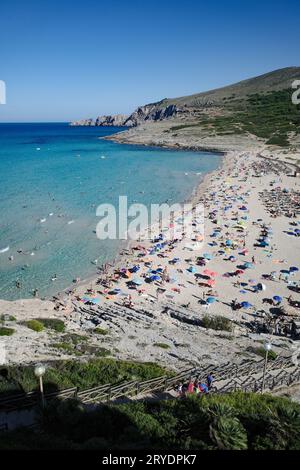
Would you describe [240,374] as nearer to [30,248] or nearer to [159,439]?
[159,439]

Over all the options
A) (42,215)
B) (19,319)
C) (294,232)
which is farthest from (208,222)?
(19,319)

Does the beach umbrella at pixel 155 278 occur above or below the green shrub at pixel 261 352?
above

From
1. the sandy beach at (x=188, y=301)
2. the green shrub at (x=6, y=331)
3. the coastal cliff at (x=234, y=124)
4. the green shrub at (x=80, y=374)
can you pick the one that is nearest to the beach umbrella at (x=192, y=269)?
the sandy beach at (x=188, y=301)

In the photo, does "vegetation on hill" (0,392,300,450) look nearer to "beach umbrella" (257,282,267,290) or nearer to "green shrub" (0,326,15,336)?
"green shrub" (0,326,15,336)

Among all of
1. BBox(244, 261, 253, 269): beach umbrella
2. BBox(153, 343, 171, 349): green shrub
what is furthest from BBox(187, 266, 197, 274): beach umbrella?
BBox(153, 343, 171, 349): green shrub

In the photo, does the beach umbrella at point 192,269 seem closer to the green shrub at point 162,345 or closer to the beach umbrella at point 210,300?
the beach umbrella at point 210,300

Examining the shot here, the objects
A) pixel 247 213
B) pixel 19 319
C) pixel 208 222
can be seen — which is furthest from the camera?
pixel 247 213

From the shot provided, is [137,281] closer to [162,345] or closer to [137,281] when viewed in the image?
[137,281]
